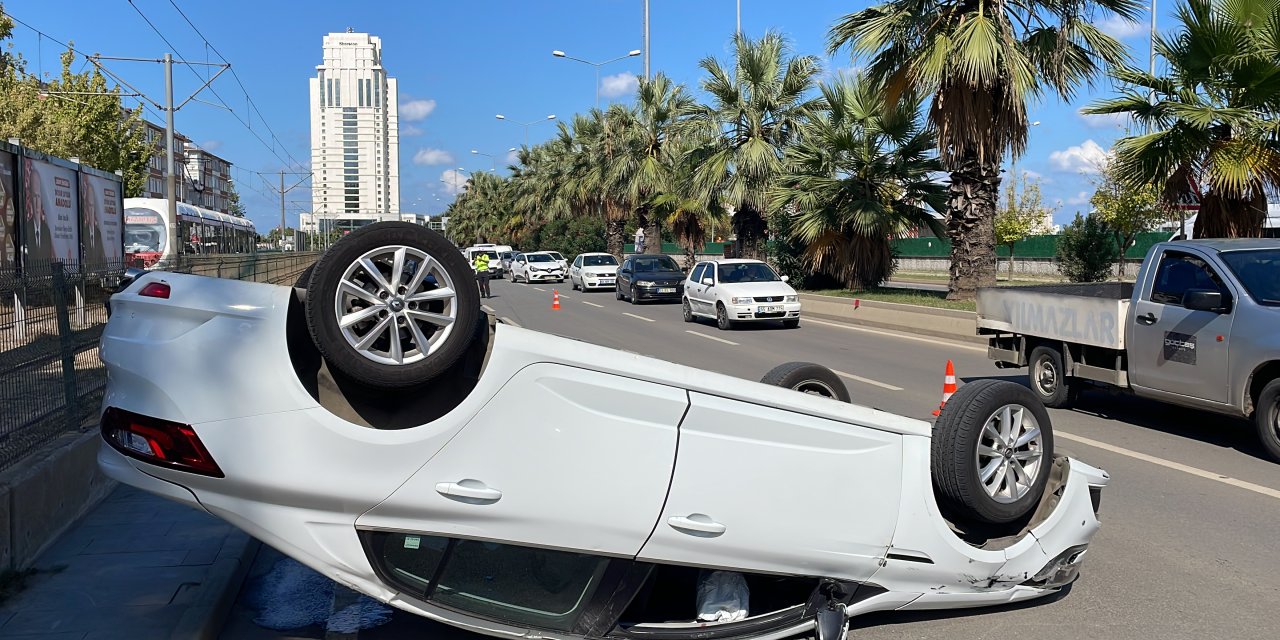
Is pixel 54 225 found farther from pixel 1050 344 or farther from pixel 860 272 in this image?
pixel 860 272

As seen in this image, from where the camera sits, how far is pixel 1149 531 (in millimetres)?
5984

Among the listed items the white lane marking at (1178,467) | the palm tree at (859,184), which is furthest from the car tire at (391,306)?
the palm tree at (859,184)

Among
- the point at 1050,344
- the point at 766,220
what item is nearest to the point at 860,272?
the point at 766,220

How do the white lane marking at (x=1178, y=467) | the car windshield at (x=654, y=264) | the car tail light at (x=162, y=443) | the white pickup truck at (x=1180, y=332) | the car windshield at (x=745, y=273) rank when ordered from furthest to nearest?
the car windshield at (x=654, y=264) → the car windshield at (x=745, y=273) → the white pickup truck at (x=1180, y=332) → the white lane marking at (x=1178, y=467) → the car tail light at (x=162, y=443)

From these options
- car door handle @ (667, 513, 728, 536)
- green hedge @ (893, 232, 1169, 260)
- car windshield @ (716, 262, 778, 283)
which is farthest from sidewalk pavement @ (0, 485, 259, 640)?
green hedge @ (893, 232, 1169, 260)

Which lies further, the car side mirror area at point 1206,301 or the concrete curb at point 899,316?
the concrete curb at point 899,316

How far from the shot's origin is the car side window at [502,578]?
3.70 m

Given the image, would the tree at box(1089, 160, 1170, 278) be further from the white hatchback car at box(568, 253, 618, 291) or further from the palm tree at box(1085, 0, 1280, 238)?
the palm tree at box(1085, 0, 1280, 238)

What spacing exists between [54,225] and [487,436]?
61.7ft

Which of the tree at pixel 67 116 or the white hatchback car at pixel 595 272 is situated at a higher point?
the tree at pixel 67 116

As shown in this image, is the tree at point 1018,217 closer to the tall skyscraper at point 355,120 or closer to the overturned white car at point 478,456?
the overturned white car at point 478,456

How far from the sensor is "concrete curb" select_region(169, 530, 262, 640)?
4340 mm

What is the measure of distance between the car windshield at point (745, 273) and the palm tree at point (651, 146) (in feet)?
77.9

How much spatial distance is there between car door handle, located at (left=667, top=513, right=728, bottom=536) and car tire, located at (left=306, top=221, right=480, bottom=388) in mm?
1012
